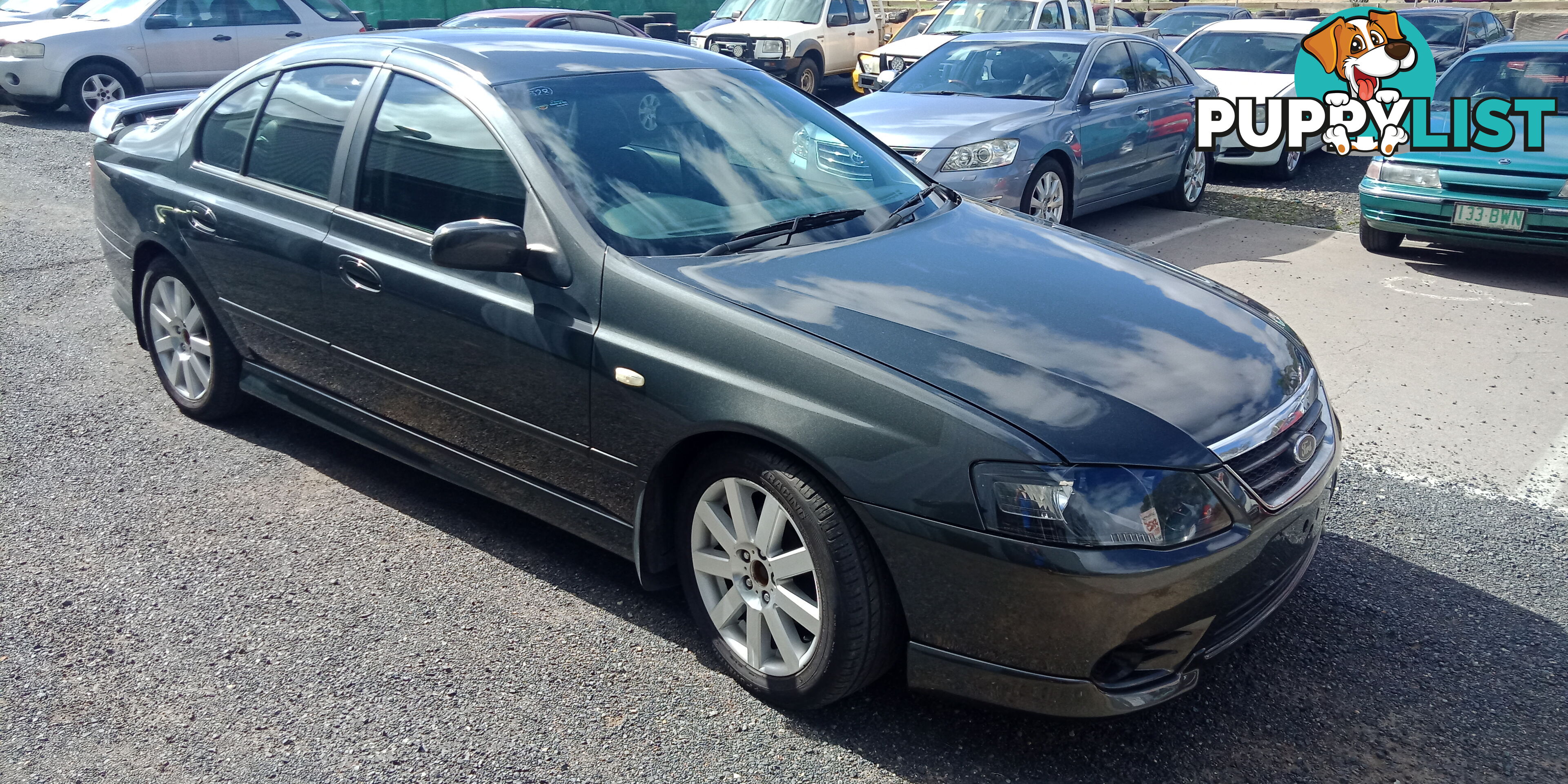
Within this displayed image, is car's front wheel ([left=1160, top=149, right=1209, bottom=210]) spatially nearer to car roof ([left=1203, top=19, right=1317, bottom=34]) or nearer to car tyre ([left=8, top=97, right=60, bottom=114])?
car roof ([left=1203, top=19, right=1317, bottom=34])

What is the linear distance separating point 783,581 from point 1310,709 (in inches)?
55.5

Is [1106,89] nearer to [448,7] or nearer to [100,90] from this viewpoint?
[100,90]

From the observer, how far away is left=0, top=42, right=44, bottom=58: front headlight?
43.7 feet

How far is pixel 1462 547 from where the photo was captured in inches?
158

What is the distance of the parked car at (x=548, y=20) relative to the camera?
572 inches

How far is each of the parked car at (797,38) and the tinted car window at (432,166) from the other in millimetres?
14044

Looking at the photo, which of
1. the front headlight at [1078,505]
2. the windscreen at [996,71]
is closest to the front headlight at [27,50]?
the windscreen at [996,71]

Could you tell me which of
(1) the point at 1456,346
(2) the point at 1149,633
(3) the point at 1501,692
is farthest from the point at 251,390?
(1) the point at 1456,346

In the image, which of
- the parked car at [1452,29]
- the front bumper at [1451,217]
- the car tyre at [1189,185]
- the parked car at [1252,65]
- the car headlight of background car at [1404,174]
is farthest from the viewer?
the parked car at [1452,29]

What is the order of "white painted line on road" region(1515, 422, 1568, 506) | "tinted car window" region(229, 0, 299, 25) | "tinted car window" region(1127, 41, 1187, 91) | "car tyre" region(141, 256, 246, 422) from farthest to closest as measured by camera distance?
"tinted car window" region(229, 0, 299, 25), "tinted car window" region(1127, 41, 1187, 91), "car tyre" region(141, 256, 246, 422), "white painted line on road" region(1515, 422, 1568, 506)

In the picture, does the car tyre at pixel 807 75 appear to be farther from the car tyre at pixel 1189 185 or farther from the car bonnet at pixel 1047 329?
the car bonnet at pixel 1047 329

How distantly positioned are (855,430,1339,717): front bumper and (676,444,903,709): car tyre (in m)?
0.09

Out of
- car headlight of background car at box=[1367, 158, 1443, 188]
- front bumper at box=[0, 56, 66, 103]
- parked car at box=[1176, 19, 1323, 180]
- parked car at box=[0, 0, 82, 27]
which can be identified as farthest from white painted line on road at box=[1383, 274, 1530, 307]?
parked car at box=[0, 0, 82, 27]

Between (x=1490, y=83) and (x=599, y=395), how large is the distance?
26.5 ft
